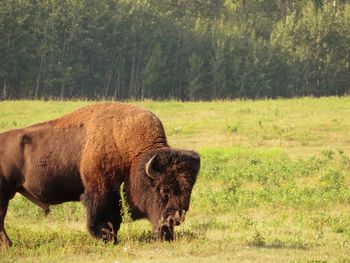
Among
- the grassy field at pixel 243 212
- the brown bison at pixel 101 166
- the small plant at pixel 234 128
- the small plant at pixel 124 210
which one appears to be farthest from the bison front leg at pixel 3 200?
the small plant at pixel 234 128

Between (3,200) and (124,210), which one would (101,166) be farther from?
(3,200)

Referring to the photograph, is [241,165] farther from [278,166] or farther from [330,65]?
[330,65]

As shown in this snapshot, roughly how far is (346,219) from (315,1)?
84.1 m

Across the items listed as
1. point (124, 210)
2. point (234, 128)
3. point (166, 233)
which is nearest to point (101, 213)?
point (124, 210)

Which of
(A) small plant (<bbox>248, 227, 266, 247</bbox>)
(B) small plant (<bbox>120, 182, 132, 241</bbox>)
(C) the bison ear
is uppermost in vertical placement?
(C) the bison ear

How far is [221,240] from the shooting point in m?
10.7

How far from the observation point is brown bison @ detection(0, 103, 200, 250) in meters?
9.92

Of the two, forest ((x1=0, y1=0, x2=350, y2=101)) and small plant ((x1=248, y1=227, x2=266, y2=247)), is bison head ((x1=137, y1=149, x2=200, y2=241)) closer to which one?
small plant ((x1=248, y1=227, x2=266, y2=247))

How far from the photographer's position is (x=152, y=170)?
990cm

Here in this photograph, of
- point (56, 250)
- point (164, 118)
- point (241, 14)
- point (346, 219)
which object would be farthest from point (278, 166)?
point (241, 14)

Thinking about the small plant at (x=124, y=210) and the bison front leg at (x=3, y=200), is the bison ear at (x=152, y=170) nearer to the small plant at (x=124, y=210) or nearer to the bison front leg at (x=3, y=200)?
the small plant at (x=124, y=210)

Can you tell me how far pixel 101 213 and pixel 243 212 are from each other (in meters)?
4.45

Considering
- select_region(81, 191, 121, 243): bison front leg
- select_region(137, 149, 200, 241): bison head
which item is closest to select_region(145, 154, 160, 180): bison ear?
select_region(137, 149, 200, 241): bison head

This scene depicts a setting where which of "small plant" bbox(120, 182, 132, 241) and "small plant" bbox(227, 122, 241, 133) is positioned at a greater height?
"small plant" bbox(120, 182, 132, 241)
